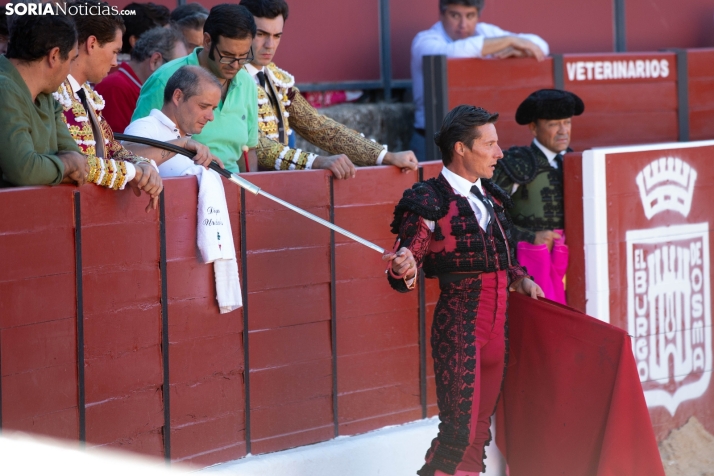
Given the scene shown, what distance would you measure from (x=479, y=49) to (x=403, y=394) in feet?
7.39

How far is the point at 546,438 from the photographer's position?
14.1ft

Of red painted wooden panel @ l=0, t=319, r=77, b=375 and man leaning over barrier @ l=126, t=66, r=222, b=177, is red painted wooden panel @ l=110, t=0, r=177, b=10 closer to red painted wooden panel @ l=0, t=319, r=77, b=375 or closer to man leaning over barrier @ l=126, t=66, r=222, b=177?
man leaning over barrier @ l=126, t=66, r=222, b=177

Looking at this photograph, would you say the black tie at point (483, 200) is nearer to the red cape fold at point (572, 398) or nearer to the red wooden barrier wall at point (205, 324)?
the red cape fold at point (572, 398)

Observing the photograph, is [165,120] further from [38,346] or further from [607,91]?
[607,91]

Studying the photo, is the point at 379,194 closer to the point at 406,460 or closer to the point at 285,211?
the point at 285,211

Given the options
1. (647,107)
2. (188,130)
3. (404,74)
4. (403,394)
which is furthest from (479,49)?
(188,130)

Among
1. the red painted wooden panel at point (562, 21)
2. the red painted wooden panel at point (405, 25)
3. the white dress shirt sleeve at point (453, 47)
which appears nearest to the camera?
the white dress shirt sleeve at point (453, 47)

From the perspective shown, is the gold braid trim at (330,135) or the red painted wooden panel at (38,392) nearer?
the red painted wooden panel at (38,392)

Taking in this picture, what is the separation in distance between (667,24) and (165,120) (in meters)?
5.10

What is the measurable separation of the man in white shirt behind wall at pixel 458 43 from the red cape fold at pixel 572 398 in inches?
87.7

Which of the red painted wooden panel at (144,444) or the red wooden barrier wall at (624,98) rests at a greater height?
the red wooden barrier wall at (624,98)

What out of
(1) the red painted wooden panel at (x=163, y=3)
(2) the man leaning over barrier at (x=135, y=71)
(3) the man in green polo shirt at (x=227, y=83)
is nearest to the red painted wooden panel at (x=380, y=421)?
(3) the man in green polo shirt at (x=227, y=83)

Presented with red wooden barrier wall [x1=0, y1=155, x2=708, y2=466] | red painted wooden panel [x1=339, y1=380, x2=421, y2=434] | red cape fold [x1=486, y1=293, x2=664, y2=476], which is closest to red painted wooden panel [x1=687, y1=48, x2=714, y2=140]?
red wooden barrier wall [x1=0, y1=155, x2=708, y2=466]

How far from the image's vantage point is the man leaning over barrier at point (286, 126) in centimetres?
443
